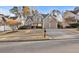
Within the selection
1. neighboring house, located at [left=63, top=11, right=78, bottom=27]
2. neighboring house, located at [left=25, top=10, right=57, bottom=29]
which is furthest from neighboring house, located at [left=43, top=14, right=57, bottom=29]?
neighboring house, located at [left=63, top=11, right=78, bottom=27]

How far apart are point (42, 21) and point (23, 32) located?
24 cm

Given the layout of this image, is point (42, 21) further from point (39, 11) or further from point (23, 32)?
point (23, 32)

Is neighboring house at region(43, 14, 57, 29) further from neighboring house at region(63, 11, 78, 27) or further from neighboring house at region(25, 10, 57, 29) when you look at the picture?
neighboring house at region(63, 11, 78, 27)

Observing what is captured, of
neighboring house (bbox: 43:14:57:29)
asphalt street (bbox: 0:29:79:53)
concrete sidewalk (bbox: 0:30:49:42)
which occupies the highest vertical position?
neighboring house (bbox: 43:14:57:29)

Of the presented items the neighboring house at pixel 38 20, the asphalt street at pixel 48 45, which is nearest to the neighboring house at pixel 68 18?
the asphalt street at pixel 48 45

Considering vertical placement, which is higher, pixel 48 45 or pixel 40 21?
pixel 40 21

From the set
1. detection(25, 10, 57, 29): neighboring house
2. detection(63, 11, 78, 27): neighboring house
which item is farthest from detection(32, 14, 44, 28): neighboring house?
detection(63, 11, 78, 27): neighboring house

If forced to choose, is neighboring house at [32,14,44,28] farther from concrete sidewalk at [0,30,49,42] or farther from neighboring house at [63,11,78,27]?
neighboring house at [63,11,78,27]

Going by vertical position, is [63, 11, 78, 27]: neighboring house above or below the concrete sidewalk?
above

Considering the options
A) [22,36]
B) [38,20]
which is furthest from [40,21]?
[22,36]

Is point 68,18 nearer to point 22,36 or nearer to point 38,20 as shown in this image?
point 38,20
